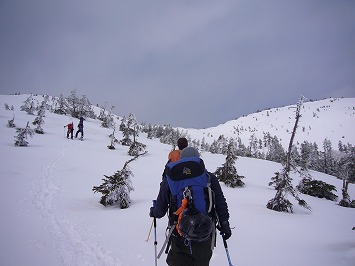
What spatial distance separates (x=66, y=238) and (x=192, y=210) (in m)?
4.93

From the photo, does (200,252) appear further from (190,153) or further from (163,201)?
(190,153)

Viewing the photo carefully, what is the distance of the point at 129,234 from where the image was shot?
752 centimetres

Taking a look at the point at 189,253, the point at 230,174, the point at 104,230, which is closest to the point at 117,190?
the point at 104,230

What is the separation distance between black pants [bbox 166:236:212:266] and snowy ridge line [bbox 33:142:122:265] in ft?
8.63

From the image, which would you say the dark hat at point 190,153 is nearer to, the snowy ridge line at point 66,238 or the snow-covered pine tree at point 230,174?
the snowy ridge line at point 66,238

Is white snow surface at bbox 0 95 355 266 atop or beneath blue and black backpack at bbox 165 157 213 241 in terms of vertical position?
beneath

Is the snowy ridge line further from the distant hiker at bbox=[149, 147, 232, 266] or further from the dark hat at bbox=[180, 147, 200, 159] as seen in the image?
the dark hat at bbox=[180, 147, 200, 159]

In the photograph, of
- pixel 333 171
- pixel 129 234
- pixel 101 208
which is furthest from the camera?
pixel 333 171

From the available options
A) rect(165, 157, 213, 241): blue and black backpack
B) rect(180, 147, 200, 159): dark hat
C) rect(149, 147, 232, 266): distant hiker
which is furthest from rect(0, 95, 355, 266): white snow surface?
rect(180, 147, 200, 159): dark hat

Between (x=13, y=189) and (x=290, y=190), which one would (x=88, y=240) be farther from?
(x=290, y=190)

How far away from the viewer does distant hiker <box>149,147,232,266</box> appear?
3344 mm

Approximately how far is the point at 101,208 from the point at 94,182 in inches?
182

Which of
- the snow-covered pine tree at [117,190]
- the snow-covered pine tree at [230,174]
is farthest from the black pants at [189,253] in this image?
the snow-covered pine tree at [230,174]

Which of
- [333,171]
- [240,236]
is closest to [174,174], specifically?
[240,236]
